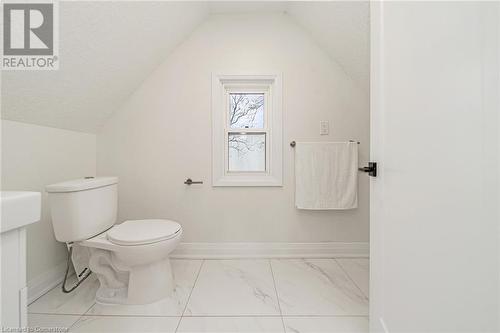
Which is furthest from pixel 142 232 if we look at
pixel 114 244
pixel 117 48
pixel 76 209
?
pixel 117 48

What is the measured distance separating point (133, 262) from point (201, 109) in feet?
4.21

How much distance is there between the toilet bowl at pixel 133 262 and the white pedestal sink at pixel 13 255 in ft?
2.80

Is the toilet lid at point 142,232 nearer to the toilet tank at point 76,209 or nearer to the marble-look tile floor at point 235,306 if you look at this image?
the toilet tank at point 76,209

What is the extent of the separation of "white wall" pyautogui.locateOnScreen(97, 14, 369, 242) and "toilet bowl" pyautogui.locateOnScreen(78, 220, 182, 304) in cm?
59

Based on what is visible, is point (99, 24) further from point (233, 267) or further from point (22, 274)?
point (233, 267)

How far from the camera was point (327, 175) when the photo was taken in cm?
198

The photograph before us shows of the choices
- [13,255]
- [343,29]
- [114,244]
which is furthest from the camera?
[343,29]

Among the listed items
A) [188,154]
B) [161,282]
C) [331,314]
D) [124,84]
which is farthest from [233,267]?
[124,84]

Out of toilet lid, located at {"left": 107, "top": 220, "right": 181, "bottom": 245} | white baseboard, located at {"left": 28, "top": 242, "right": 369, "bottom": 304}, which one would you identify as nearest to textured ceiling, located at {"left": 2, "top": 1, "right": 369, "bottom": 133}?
toilet lid, located at {"left": 107, "top": 220, "right": 181, "bottom": 245}

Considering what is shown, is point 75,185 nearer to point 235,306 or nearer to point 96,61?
point 96,61

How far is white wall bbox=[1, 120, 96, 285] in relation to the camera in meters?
1.30

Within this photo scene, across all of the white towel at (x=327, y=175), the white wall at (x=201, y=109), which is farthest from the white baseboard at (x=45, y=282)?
the white towel at (x=327, y=175)

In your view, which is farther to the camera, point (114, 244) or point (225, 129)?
point (225, 129)

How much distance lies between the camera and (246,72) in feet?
A: 6.62
